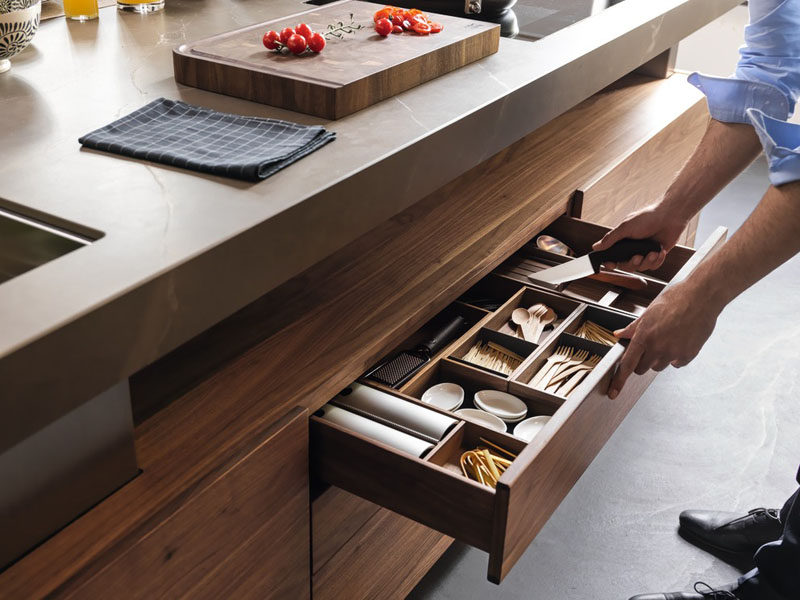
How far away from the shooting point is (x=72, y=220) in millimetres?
946

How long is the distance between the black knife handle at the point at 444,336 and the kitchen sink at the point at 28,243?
658 millimetres

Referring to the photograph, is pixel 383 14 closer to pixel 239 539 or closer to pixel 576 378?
pixel 576 378

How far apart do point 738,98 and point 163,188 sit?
3.45 ft

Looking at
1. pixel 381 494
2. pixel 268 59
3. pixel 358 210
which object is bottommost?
pixel 381 494

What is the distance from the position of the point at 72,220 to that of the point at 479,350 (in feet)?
2.38

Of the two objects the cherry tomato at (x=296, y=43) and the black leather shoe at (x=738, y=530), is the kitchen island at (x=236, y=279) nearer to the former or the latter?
the cherry tomato at (x=296, y=43)

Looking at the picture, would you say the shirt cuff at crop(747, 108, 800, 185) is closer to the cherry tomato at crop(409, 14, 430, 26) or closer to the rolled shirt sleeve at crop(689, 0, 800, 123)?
the rolled shirt sleeve at crop(689, 0, 800, 123)

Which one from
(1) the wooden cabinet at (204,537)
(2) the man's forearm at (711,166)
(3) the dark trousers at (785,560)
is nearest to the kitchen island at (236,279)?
(1) the wooden cabinet at (204,537)

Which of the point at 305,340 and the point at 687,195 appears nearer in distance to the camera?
the point at 305,340

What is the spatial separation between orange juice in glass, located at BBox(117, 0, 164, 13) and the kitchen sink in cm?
94

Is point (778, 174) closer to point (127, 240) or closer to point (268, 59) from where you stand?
point (268, 59)

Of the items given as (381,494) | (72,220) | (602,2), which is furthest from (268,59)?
(602,2)

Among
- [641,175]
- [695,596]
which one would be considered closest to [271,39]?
[641,175]

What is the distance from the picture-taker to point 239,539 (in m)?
1.11
